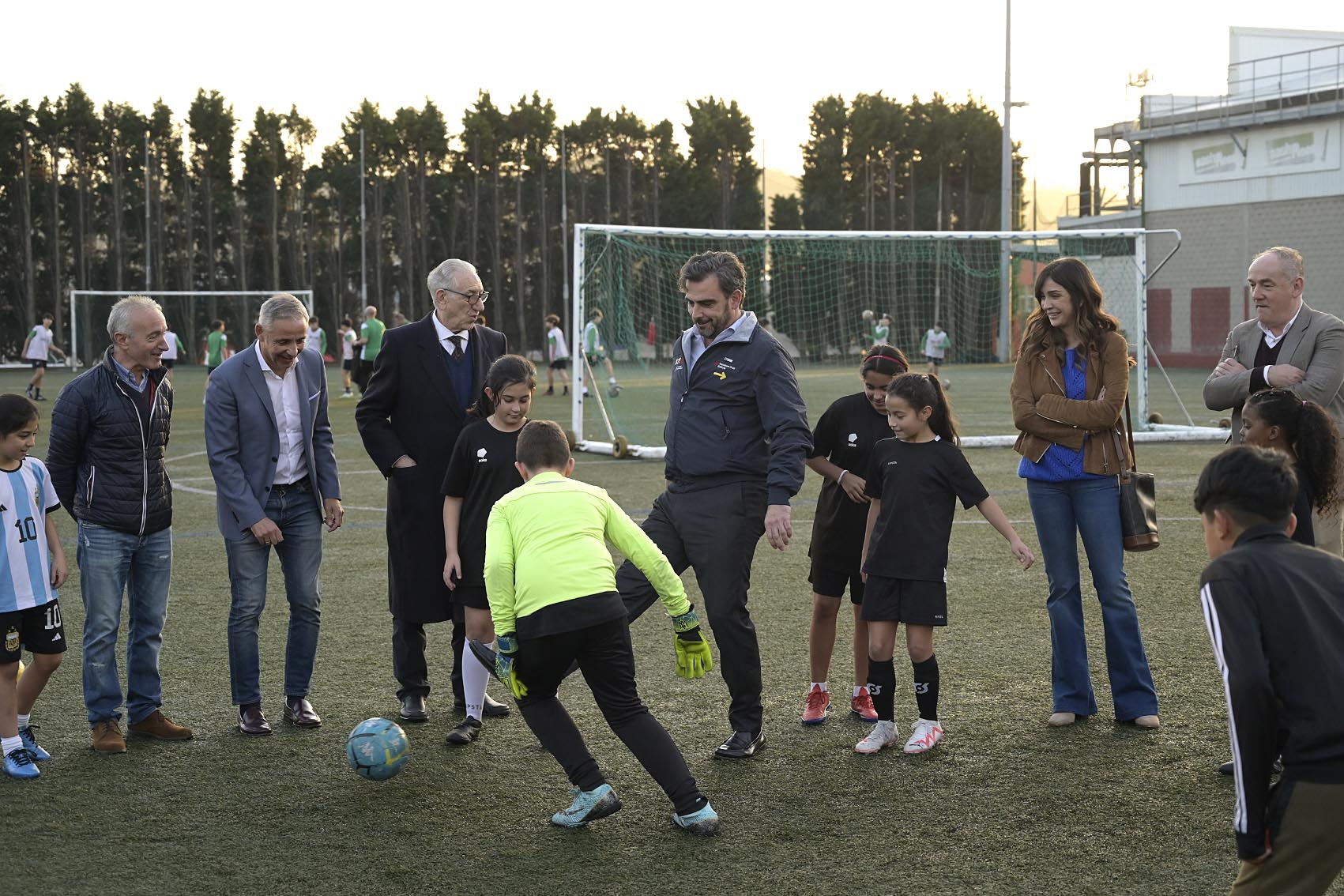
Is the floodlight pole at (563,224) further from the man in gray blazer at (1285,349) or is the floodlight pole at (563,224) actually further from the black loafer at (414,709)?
the man in gray blazer at (1285,349)

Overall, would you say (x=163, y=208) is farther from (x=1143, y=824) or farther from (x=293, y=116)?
(x=1143, y=824)

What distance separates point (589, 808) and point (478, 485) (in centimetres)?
166

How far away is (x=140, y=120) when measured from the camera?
205ft

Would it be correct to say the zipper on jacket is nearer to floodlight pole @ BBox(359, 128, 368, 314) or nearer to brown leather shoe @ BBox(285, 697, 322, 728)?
brown leather shoe @ BBox(285, 697, 322, 728)

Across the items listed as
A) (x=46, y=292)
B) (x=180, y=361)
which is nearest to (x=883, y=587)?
(x=180, y=361)

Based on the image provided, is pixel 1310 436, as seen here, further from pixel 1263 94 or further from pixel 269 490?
pixel 1263 94

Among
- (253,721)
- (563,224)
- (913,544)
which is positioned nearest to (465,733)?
(253,721)

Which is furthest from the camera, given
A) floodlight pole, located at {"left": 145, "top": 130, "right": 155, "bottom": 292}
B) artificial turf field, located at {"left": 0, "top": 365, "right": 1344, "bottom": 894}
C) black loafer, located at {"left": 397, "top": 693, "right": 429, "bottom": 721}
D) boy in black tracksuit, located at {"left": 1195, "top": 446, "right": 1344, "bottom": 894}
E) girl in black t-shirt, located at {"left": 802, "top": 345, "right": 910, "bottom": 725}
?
floodlight pole, located at {"left": 145, "top": 130, "right": 155, "bottom": 292}

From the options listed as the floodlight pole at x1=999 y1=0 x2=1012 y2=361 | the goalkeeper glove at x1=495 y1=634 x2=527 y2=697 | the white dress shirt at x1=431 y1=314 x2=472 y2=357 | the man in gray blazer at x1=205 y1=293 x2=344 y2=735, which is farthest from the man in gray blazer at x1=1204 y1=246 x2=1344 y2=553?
the floodlight pole at x1=999 y1=0 x2=1012 y2=361

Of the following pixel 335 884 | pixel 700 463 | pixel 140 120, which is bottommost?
pixel 335 884

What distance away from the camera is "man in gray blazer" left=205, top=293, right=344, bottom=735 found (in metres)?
5.71

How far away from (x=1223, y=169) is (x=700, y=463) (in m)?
46.1

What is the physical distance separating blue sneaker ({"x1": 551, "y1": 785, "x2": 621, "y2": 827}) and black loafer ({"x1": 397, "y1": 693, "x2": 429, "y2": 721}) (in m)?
1.53

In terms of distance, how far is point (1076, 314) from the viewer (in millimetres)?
5598
